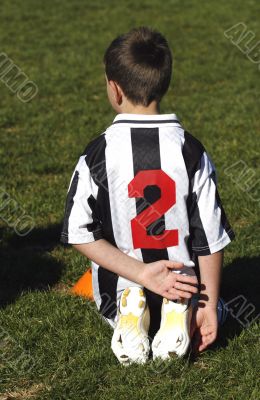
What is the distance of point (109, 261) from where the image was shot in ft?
11.1

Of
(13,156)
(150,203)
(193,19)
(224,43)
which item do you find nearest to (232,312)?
(150,203)

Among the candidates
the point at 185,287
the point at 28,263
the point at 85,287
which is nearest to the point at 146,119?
the point at 185,287

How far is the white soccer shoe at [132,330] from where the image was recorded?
3332 millimetres

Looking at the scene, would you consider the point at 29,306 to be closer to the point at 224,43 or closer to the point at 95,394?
the point at 95,394

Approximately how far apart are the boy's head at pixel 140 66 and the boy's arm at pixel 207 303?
79 centimetres

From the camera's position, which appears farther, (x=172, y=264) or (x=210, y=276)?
(x=210, y=276)

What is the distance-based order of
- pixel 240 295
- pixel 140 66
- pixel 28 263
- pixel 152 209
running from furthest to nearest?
pixel 28 263 < pixel 240 295 < pixel 152 209 < pixel 140 66

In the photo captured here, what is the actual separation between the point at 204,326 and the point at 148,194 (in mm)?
703

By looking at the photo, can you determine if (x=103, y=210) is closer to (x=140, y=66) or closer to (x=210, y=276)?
(x=210, y=276)

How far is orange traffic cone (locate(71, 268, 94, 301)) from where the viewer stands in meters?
4.24

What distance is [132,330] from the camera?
3.33 meters

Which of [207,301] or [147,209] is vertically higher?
[147,209]

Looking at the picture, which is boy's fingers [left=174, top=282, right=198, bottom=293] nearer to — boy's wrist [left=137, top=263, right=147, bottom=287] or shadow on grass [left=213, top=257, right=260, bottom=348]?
boy's wrist [left=137, top=263, right=147, bottom=287]

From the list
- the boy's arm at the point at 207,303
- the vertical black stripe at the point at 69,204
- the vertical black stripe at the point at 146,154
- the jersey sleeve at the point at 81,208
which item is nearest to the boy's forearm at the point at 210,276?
the boy's arm at the point at 207,303
